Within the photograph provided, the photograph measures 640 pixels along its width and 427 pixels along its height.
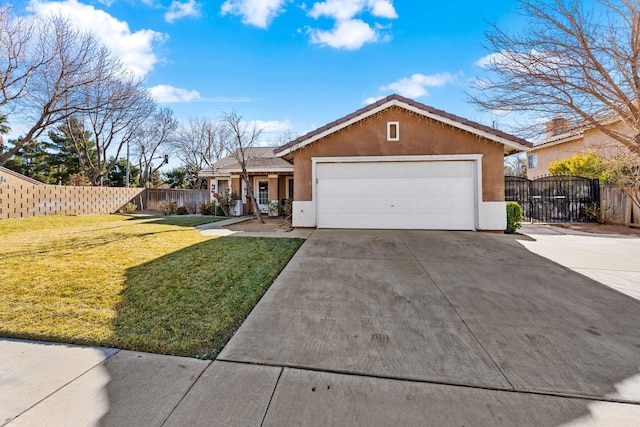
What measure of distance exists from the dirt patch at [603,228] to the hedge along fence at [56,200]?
2412cm

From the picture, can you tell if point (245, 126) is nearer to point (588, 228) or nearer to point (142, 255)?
point (142, 255)

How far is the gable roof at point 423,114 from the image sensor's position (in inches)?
356

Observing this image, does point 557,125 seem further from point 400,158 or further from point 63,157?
point 63,157

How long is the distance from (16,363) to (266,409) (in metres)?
2.47

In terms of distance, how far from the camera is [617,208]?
1165 centimetres

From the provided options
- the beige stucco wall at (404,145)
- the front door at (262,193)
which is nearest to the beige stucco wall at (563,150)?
the beige stucco wall at (404,145)

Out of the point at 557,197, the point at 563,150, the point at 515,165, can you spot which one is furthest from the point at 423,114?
the point at 515,165

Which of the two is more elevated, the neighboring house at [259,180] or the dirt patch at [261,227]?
the neighboring house at [259,180]

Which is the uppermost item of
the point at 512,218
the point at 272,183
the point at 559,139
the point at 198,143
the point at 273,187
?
the point at 198,143

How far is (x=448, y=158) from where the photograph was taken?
30.9 feet

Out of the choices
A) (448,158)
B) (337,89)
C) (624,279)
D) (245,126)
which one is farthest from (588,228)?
(245,126)

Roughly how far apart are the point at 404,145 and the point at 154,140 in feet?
101

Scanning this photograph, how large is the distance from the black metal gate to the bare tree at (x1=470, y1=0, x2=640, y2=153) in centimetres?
246

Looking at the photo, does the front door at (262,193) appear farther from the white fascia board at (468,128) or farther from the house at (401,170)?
the white fascia board at (468,128)
